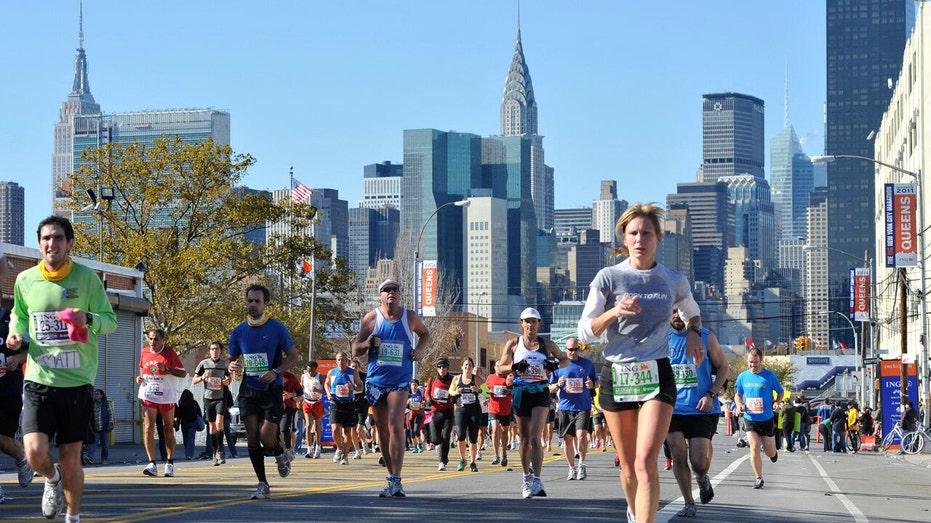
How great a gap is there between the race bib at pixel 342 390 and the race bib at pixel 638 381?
15986 millimetres

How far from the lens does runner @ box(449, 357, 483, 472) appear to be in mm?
21047

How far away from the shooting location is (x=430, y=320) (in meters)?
85.9

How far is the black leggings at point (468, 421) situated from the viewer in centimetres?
2138

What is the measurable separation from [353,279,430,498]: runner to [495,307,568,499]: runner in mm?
1272

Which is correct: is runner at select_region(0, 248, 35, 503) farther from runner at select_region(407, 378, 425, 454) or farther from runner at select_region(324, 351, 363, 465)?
runner at select_region(407, 378, 425, 454)

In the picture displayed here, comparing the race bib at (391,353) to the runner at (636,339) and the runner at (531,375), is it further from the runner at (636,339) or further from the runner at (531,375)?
the runner at (636,339)

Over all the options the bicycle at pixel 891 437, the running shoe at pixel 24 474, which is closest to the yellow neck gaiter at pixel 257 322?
the running shoe at pixel 24 474

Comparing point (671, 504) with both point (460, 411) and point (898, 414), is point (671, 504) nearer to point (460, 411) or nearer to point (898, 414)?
point (460, 411)

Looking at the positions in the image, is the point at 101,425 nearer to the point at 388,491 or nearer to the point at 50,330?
the point at 388,491

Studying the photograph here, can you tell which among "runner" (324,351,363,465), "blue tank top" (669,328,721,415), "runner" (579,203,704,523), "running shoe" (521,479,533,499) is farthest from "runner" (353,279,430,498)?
"runner" (324,351,363,465)

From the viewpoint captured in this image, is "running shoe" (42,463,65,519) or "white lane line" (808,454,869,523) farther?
"white lane line" (808,454,869,523)

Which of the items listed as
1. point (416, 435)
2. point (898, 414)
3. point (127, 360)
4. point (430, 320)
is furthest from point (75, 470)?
point (430, 320)

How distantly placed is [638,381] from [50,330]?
146 inches

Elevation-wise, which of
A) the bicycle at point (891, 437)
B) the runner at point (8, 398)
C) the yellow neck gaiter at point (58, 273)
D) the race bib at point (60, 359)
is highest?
the yellow neck gaiter at point (58, 273)
